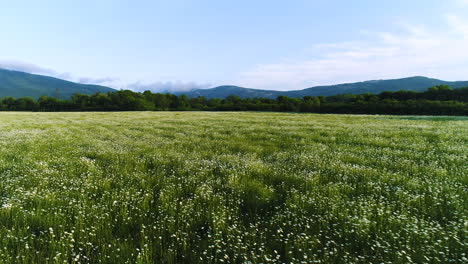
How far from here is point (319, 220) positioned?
3877mm

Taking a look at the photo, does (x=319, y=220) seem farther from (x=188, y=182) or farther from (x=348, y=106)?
(x=348, y=106)

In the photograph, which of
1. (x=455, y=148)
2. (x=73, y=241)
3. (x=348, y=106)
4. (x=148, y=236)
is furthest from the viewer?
(x=348, y=106)

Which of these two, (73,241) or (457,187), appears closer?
(73,241)

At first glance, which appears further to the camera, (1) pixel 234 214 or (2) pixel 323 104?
(2) pixel 323 104

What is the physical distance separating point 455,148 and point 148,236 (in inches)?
510

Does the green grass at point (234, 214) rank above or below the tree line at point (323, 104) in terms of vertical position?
below

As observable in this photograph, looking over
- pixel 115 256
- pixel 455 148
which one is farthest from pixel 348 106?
pixel 115 256

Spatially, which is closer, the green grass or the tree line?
the green grass

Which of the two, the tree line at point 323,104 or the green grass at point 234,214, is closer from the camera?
the green grass at point 234,214

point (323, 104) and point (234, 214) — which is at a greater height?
point (323, 104)

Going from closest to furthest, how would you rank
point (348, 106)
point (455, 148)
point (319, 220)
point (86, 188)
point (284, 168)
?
point (319, 220), point (86, 188), point (284, 168), point (455, 148), point (348, 106)

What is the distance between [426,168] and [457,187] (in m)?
1.54

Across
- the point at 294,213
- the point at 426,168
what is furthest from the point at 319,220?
the point at 426,168

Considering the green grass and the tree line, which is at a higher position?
the tree line
